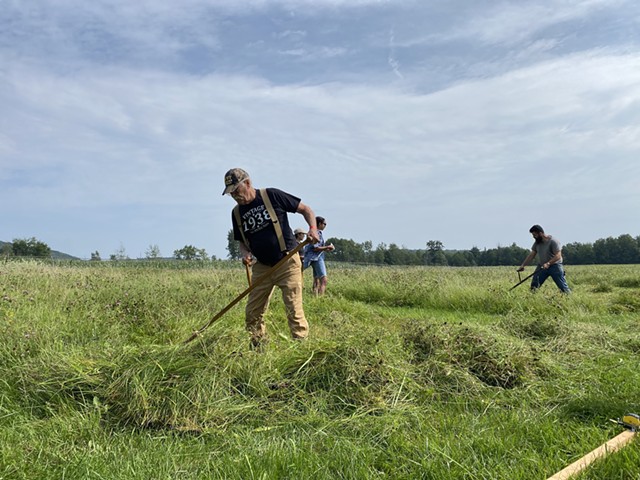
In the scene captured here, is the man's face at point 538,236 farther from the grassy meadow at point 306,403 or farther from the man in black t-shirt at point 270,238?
the man in black t-shirt at point 270,238

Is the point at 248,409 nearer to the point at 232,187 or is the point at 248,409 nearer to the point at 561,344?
the point at 232,187

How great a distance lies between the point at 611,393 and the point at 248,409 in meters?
2.52

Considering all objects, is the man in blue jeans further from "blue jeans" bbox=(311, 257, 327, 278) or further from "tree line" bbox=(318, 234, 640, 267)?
"tree line" bbox=(318, 234, 640, 267)

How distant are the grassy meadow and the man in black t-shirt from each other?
1.90 feet

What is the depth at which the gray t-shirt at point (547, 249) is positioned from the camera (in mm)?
8008

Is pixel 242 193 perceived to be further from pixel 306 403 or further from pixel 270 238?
pixel 306 403

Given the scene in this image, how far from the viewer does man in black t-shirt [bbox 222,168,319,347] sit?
4.23 meters

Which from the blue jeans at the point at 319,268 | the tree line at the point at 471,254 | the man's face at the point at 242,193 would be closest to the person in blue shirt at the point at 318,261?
the blue jeans at the point at 319,268

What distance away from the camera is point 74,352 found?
3.61 metres

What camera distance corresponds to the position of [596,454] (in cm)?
209

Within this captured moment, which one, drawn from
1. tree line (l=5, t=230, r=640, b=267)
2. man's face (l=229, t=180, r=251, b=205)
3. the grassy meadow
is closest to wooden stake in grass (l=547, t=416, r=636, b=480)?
the grassy meadow

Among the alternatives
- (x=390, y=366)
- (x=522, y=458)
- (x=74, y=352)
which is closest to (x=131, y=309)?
(x=74, y=352)

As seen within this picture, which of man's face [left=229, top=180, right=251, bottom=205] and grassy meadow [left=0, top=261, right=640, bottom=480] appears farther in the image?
man's face [left=229, top=180, right=251, bottom=205]

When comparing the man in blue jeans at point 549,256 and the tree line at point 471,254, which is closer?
the man in blue jeans at point 549,256
